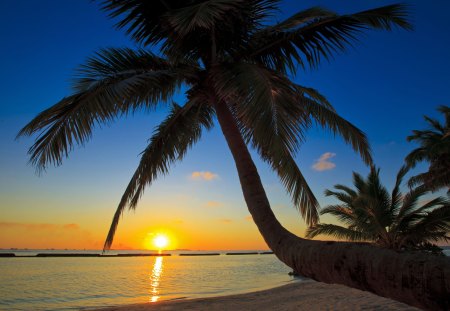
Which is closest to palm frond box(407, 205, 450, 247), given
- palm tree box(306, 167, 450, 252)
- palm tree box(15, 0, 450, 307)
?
palm tree box(306, 167, 450, 252)

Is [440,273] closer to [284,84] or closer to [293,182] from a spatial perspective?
[293,182]

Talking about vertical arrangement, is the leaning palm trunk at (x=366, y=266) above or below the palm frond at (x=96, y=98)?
below

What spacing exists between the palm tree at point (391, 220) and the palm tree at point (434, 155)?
1.80 meters

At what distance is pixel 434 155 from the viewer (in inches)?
755

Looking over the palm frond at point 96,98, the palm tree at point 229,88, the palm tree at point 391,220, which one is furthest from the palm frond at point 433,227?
the palm frond at point 96,98

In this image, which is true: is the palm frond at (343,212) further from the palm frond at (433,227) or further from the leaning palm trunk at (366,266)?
the leaning palm trunk at (366,266)

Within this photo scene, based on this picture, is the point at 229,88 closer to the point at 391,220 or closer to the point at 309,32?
the point at 309,32

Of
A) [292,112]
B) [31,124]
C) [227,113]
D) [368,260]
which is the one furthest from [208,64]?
[368,260]

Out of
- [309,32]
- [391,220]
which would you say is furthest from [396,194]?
[309,32]

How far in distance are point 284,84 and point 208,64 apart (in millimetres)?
1348

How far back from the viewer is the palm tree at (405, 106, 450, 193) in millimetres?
16945

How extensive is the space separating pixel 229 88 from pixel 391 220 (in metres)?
14.9

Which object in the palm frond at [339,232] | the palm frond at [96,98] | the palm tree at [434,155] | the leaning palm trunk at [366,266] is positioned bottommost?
the leaning palm trunk at [366,266]

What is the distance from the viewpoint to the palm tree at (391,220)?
15.7 m
